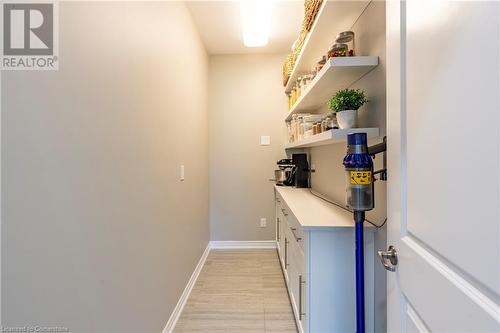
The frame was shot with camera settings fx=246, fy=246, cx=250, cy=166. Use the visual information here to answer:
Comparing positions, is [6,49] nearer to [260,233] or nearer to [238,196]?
[238,196]

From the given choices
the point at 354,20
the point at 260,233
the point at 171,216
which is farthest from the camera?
the point at 260,233

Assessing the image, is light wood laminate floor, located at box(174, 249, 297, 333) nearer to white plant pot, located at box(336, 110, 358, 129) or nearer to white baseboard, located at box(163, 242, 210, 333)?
white baseboard, located at box(163, 242, 210, 333)

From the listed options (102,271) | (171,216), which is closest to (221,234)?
(171,216)

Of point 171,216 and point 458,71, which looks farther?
point 171,216

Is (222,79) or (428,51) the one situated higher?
(222,79)

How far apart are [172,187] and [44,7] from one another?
1.31 m

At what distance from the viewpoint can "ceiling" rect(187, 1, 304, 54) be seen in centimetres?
248

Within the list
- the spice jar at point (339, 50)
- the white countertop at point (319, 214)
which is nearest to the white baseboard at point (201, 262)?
the white countertop at point (319, 214)

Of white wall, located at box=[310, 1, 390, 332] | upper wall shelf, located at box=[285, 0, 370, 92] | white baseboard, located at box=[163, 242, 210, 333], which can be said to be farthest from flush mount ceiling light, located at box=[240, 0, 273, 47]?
white baseboard, located at box=[163, 242, 210, 333]

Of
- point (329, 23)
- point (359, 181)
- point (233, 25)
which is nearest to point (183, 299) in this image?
point (359, 181)

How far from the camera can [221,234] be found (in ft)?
11.8

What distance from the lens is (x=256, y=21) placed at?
2.55 m

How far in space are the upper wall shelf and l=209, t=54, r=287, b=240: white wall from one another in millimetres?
1462

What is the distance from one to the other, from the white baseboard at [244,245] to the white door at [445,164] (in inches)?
110
